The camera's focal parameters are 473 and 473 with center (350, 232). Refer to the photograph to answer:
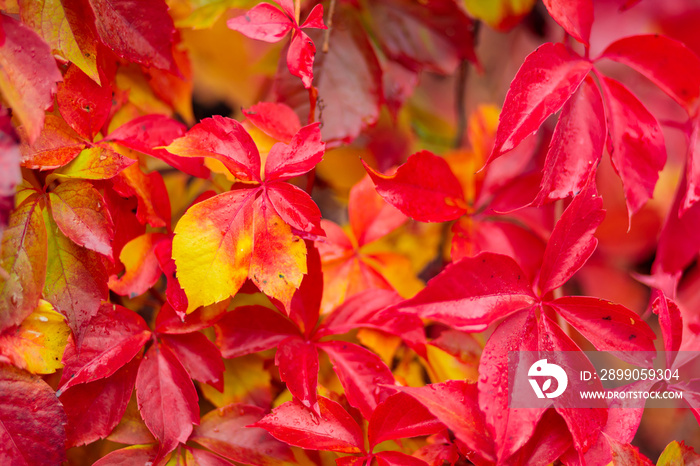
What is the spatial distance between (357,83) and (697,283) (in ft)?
1.78

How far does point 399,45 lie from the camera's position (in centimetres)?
67

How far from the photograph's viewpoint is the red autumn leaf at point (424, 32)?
2.21ft

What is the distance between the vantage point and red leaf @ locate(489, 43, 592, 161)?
0.40 m

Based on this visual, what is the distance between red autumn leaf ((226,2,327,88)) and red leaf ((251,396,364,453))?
282 mm

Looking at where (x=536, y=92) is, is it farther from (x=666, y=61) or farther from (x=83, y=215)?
(x=83, y=215)

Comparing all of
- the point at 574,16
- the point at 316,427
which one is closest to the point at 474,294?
the point at 316,427

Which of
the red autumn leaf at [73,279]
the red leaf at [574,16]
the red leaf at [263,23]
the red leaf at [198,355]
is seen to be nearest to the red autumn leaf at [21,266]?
the red autumn leaf at [73,279]

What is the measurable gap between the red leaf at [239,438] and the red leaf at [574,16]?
1.51 ft

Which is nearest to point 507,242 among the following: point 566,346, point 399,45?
point 566,346

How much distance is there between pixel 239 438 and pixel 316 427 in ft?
0.28

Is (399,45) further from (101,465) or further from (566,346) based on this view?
(101,465)

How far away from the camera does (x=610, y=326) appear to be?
407 millimetres

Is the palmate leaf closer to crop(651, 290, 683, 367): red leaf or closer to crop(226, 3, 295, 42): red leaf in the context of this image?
crop(226, 3, 295, 42): red leaf

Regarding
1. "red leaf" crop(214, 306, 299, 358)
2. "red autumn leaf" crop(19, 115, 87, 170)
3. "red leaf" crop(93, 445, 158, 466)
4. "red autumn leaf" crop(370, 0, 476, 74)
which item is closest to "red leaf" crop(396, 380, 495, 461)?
"red leaf" crop(214, 306, 299, 358)
